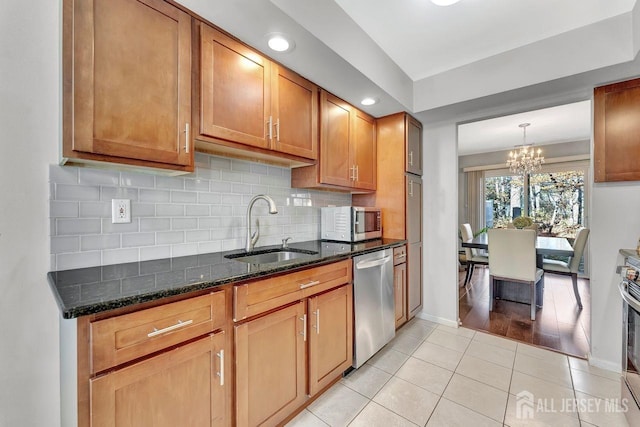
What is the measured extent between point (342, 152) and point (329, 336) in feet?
4.78

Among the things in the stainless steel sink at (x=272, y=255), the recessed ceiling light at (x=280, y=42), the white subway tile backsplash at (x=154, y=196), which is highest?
the recessed ceiling light at (x=280, y=42)

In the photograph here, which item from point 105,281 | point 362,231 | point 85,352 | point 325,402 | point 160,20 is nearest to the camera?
point 85,352

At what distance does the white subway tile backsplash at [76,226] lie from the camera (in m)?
1.21

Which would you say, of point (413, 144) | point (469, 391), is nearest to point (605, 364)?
point (469, 391)

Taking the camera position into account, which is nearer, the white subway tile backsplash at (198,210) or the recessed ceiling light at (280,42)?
the recessed ceiling light at (280,42)

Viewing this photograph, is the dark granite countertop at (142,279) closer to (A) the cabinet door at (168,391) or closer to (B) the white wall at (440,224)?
(A) the cabinet door at (168,391)

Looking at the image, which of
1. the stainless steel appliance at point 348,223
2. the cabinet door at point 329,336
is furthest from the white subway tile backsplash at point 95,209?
the stainless steel appliance at point 348,223

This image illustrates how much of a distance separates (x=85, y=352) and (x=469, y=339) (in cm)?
279

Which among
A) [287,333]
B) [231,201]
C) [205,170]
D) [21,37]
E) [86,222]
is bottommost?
[287,333]

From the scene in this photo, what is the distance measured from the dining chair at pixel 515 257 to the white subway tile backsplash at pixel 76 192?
3.65 m

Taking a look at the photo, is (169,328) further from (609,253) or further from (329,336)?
(609,253)

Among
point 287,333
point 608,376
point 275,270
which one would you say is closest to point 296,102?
point 275,270

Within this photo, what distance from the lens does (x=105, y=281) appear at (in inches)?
41.9

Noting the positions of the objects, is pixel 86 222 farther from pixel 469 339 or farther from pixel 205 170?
pixel 469 339
